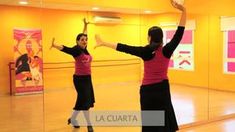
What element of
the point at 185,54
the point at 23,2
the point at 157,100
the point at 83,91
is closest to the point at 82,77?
the point at 83,91

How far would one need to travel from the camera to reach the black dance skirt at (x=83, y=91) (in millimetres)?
4012

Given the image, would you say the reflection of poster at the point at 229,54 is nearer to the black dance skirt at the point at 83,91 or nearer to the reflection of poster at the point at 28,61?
the black dance skirt at the point at 83,91

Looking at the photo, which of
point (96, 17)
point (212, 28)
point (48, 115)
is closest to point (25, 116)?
point (48, 115)

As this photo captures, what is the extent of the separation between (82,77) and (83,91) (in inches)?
7.1

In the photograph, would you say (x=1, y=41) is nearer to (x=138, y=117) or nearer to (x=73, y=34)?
(x=73, y=34)

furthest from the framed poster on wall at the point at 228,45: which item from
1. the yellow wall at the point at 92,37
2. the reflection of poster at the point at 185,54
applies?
the reflection of poster at the point at 185,54

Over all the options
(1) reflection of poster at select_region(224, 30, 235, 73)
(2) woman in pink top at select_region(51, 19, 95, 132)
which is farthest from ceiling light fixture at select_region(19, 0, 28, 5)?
(1) reflection of poster at select_region(224, 30, 235, 73)

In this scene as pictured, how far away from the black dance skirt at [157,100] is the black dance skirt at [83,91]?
144 cm

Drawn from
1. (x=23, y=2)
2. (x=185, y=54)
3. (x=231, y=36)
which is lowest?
(x=185, y=54)

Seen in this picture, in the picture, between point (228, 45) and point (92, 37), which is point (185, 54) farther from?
point (92, 37)

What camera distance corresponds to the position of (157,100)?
2684 mm

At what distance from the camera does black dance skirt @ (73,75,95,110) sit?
401 centimetres

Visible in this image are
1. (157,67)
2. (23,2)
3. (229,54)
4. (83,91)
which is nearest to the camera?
(157,67)

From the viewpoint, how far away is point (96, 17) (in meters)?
4.19
